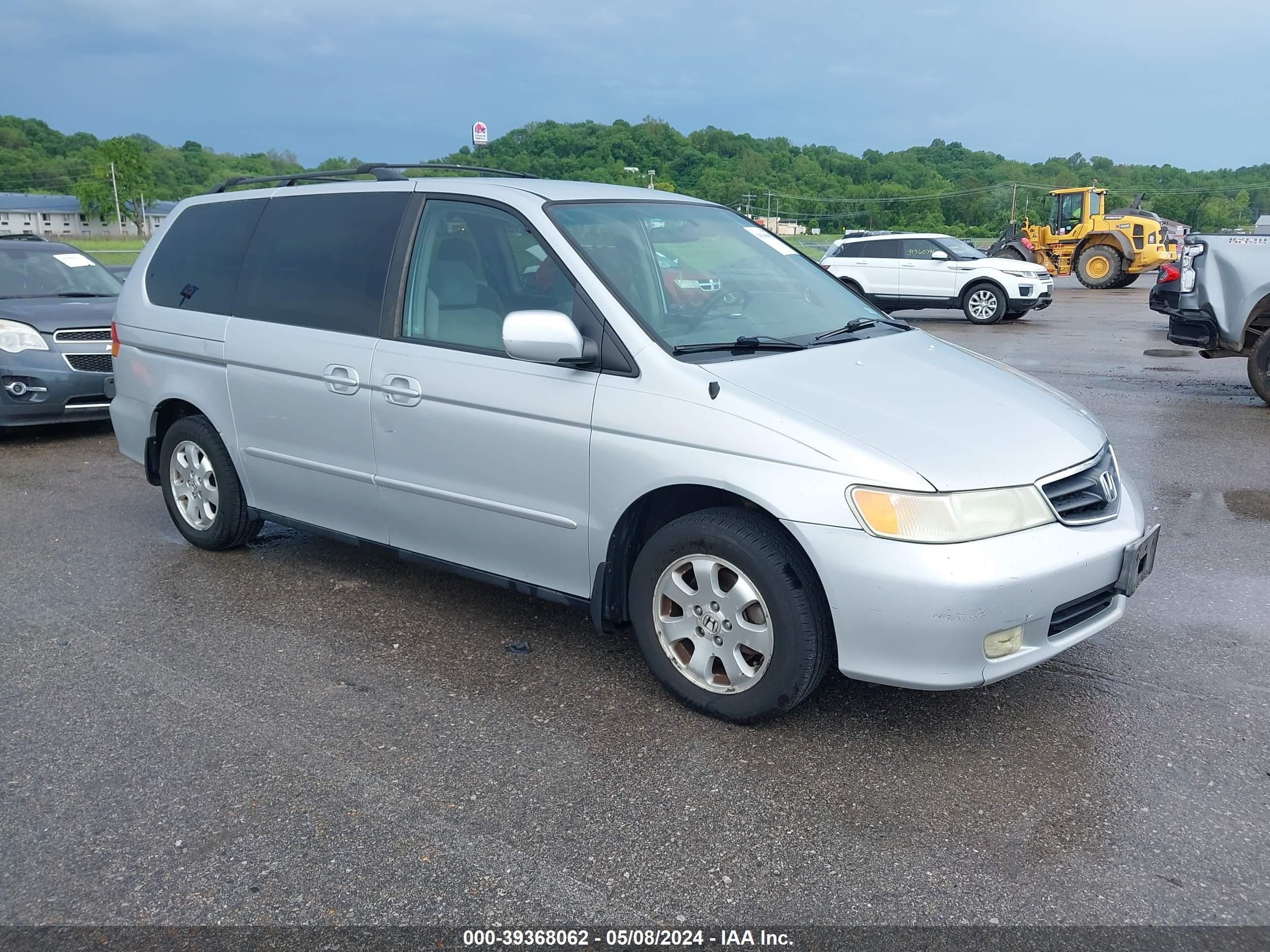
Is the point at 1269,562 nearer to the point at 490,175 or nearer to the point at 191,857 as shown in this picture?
the point at 490,175

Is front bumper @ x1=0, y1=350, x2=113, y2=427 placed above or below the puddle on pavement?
above

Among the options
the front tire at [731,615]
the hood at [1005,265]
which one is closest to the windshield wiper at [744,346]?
the front tire at [731,615]

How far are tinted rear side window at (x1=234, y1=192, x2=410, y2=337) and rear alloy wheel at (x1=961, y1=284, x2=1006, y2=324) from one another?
16.2 metres

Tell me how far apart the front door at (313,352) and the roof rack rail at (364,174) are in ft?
0.65

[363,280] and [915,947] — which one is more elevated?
[363,280]

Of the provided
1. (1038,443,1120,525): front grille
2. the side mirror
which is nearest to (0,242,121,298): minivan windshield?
the side mirror

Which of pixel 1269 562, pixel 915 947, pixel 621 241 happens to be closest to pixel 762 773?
pixel 915 947

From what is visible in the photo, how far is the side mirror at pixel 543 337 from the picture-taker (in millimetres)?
3703

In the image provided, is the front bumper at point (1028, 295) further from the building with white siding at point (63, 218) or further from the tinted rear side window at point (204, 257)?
the building with white siding at point (63, 218)

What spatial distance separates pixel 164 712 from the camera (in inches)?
151

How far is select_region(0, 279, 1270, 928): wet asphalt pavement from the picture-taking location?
2.78 m

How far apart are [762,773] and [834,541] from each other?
758mm

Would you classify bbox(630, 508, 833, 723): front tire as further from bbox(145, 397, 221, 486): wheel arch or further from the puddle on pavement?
the puddle on pavement

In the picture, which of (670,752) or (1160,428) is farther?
(1160,428)
